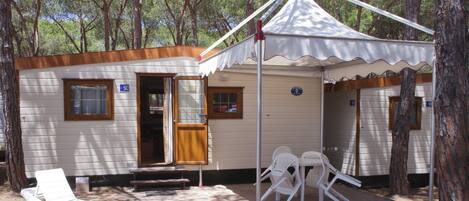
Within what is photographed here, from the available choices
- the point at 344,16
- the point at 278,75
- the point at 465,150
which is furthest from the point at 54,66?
the point at 344,16

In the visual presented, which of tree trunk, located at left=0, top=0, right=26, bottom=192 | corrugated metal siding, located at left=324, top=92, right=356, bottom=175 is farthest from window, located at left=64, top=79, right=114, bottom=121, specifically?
corrugated metal siding, located at left=324, top=92, right=356, bottom=175

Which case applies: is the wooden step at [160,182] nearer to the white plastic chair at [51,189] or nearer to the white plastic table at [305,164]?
the white plastic chair at [51,189]

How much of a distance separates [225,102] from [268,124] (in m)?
0.89

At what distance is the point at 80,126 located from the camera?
22.1ft

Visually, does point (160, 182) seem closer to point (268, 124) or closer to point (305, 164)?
point (268, 124)

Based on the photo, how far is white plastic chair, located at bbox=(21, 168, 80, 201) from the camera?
16.5ft

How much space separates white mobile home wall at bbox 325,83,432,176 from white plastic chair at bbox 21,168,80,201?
488 centimetres

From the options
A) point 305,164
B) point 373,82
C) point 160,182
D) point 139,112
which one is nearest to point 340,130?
point 373,82

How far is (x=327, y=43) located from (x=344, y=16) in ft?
31.0

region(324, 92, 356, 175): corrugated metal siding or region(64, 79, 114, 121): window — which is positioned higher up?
region(64, 79, 114, 121): window

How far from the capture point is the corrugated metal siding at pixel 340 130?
7746 millimetres

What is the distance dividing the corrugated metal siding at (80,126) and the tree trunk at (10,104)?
236 millimetres

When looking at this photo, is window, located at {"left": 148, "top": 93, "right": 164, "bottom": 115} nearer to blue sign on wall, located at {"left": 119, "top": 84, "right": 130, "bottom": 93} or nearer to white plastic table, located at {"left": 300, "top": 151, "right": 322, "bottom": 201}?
blue sign on wall, located at {"left": 119, "top": 84, "right": 130, "bottom": 93}

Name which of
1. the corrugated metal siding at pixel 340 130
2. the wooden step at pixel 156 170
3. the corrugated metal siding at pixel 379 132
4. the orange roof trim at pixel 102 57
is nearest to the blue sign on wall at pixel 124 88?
the orange roof trim at pixel 102 57
